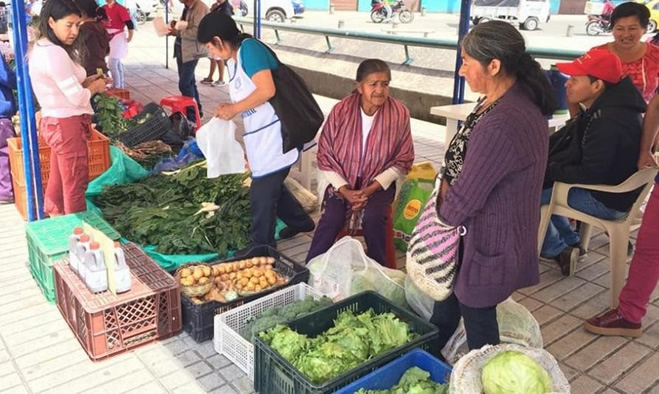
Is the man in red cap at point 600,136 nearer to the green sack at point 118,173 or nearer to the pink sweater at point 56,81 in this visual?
the pink sweater at point 56,81

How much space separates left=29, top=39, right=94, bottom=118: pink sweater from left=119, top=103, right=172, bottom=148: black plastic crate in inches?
88.3

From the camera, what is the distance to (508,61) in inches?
86.3

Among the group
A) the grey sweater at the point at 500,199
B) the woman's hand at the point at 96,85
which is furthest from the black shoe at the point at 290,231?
the grey sweater at the point at 500,199

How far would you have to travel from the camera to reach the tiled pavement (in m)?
2.88

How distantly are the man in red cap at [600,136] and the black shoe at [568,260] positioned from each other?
0.52 m

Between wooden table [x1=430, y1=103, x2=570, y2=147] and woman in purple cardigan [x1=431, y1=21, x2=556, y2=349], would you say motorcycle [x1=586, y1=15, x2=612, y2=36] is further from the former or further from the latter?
woman in purple cardigan [x1=431, y1=21, x2=556, y2=349]

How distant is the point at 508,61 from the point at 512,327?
4.47 feet

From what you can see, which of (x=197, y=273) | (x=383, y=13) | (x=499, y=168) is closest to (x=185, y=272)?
(x=197, y=273)

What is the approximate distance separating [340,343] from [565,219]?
2.43 metres

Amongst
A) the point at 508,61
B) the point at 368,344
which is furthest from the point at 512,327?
the point at 508,61

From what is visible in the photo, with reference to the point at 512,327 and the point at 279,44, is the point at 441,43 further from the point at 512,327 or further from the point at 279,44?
the point at 512,327

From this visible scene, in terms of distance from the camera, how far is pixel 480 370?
2143 millimetres

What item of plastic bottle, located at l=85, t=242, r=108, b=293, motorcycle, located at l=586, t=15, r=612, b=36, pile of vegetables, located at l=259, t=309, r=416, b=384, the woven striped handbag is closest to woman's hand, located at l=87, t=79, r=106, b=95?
plastic bottle, located at l=85, t=242, r=108, b=293

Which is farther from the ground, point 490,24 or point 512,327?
point 490,24
